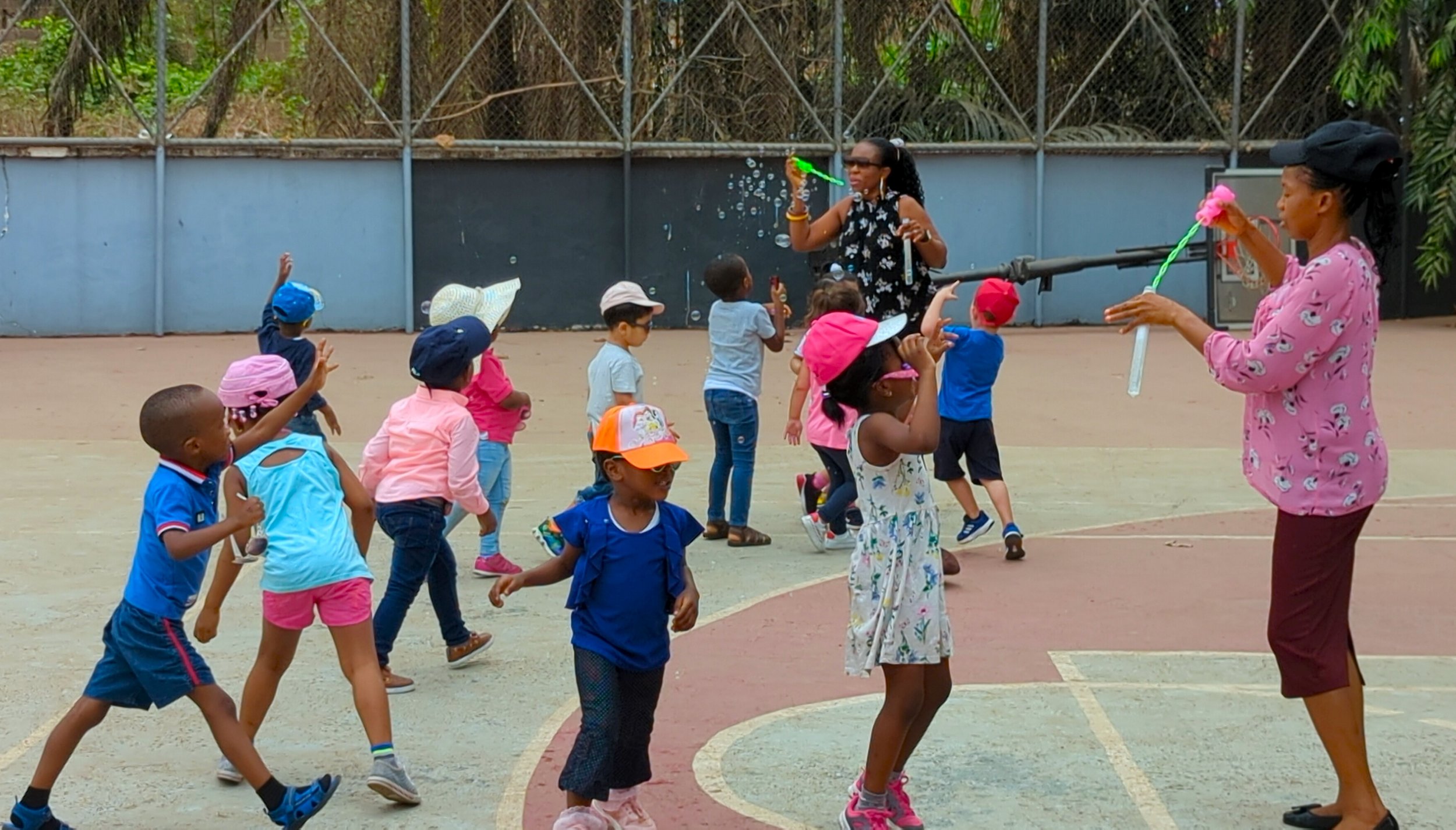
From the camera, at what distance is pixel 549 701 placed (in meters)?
5.94

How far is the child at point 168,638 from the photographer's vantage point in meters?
4.50

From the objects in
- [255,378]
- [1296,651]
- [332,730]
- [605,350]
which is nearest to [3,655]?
[332,730]

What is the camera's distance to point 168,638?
4.55m

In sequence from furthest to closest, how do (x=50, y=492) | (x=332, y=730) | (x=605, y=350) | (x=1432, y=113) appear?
(x=1432, y=113)
(x=50, y=492)
(x=605, y=350)
(x=332, y=730)

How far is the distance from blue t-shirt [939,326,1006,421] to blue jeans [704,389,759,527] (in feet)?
3.35

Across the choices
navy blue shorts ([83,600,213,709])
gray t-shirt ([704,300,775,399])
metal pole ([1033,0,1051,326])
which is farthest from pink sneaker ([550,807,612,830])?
metal pole ([1033,0,1051,326])

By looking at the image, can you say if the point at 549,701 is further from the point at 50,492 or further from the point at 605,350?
the point at 50,492

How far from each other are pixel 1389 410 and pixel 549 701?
31.0 feet

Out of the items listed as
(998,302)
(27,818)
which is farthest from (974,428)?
(27,818)

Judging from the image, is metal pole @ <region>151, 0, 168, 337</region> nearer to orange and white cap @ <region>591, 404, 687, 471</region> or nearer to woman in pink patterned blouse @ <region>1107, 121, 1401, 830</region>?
orange and white cap @ <region>591, 404, 687, 471</region>

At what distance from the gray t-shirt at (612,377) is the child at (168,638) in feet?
10.9

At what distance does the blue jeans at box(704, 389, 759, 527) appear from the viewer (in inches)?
340

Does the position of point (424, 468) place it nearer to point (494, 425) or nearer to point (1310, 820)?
point (494, 425)

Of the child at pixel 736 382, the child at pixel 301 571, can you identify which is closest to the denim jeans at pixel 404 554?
the child at pixel 301 571
